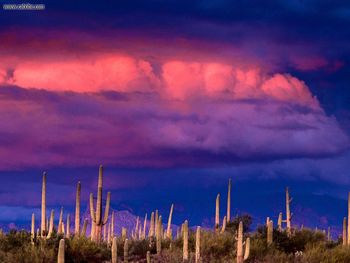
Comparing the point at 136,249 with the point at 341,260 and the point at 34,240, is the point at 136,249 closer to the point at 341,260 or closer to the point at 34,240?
the point at 34,240

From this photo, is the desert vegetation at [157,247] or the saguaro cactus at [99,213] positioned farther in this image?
the saguaro cactus at [99,213]

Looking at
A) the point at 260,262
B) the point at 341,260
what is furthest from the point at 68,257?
the point at 341,260

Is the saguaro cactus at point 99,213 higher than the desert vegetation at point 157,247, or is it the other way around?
the saguaro cactus at point 99,213

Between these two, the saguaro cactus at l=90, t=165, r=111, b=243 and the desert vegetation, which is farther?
the saguaro cactus at l=90, t=165, r=111, b=243

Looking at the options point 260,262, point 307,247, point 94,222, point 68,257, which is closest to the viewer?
point 68,257

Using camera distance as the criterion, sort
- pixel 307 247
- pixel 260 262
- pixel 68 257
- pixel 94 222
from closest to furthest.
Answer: pixel 68 257, pixel 260 262, pixel 94 222, pixel 307 247

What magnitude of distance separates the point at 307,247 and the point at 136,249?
27.3ft

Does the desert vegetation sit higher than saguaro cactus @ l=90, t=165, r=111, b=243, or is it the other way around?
saguaro cactus @ l=90, t=165, r=111, b=243

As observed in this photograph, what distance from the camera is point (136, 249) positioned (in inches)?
1239

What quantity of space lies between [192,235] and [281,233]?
4922 mm

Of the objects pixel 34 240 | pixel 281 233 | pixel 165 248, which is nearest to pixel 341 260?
pixel 281 233

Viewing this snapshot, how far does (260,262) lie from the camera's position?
2891cm

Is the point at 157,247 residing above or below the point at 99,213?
below

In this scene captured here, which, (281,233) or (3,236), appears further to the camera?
(281,233)
